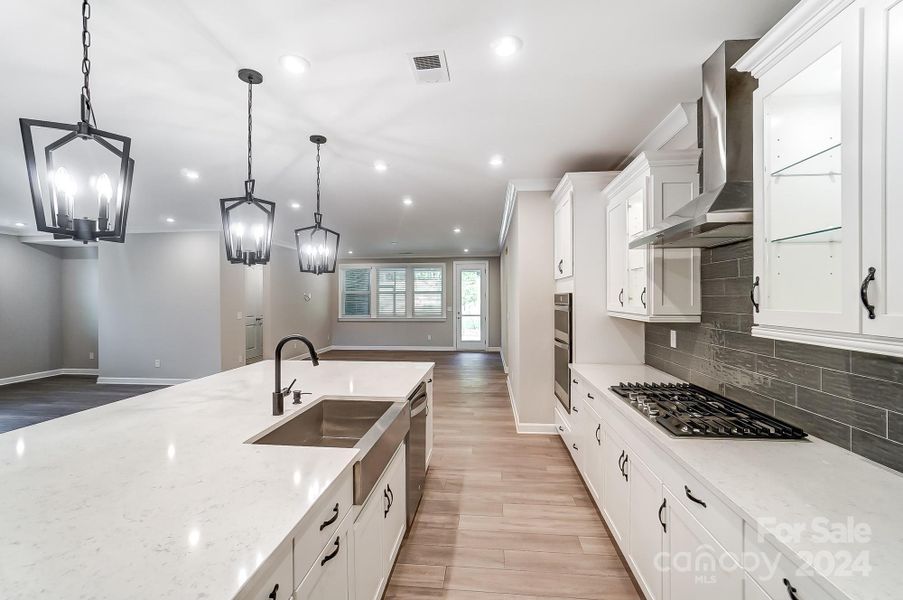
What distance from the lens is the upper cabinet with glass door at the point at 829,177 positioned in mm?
984

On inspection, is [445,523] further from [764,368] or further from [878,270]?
[878,270]

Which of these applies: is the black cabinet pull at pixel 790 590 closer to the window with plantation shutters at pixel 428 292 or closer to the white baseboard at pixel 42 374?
the window with plantation shutters at pixel 428 292

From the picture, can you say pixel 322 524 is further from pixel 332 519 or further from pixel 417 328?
pixel 417 328

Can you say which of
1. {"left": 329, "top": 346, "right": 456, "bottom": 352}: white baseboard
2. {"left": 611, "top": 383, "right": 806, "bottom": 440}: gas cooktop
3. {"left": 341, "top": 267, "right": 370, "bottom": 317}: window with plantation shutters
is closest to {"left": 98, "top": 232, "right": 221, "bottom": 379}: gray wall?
{"left": 329, "top": 346, "right": 456, "bottom": 352}: white baseboard

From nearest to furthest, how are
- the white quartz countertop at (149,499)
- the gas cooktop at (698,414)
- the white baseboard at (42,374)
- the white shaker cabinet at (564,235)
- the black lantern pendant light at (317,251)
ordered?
1. the white quartz countertop at (149,499)
2. the gas cooktop at (698,414)
3. the black lantern pendant light at (317,251)
4. the white shaker cabinet at (564,235)
5. the white baseboard at (42,374)

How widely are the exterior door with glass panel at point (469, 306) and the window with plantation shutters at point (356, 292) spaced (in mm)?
2614

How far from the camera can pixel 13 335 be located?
20.7 feet

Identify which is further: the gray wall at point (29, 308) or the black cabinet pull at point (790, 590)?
the gray wall at point (29, 308)

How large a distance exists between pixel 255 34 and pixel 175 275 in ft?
19.5

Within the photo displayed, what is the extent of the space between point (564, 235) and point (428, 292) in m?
6.86

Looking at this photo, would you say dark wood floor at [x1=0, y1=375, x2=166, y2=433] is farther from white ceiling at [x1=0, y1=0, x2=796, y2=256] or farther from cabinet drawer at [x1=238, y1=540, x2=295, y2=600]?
cabinet drawer at [x1=238, y1=540, x2=295, y2=600]

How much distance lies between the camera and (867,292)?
1.02 m

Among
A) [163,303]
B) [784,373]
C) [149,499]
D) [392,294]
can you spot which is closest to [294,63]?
[149,499]

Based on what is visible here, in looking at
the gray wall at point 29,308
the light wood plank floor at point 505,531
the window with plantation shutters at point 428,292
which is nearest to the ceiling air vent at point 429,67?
the light wood plank floor at point 505,531
